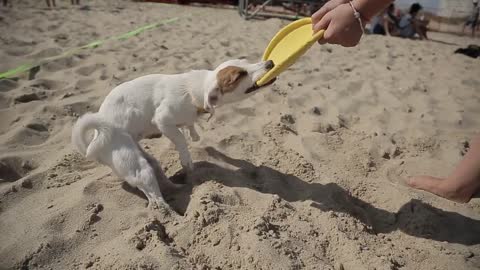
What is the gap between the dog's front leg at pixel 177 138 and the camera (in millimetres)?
2492

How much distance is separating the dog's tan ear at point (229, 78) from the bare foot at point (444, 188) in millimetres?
1373

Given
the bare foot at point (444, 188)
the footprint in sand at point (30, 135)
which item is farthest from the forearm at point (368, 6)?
the footprint in sand at point (30, 135)

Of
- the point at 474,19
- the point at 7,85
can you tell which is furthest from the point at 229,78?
the point at 474,19

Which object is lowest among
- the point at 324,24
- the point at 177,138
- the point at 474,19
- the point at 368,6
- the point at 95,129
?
the point at 474,19

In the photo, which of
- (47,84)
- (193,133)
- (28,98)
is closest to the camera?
(193,133)

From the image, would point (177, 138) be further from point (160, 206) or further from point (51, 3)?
point (51, 3)

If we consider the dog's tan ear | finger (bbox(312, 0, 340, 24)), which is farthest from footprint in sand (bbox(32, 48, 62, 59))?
finger (bbox(312, 0, 340, 24))

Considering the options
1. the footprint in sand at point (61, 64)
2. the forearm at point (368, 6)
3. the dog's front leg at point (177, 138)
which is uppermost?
the forearm at point (368, 6)

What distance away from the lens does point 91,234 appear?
2.05m

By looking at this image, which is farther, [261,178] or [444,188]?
[261,178]

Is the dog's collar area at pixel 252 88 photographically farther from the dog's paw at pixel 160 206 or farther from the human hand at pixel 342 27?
the dog's paw at pixel 160 206

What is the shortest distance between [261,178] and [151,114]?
0.86m

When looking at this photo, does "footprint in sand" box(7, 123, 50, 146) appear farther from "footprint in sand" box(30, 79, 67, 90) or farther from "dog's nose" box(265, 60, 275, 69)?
"dog's nose" box(265, 60, 275, 69)

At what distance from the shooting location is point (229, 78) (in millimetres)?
2424
